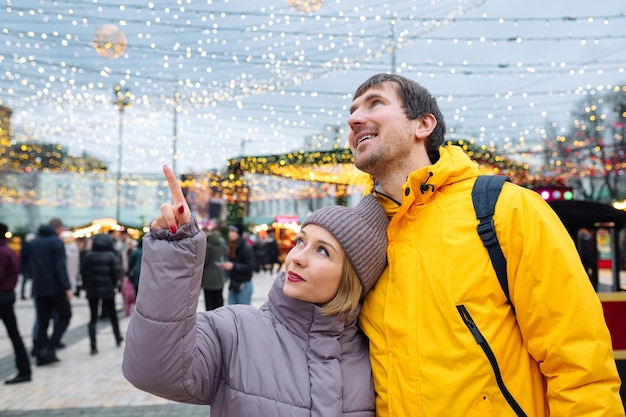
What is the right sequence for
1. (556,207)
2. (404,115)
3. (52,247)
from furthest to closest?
1. (52,247)
2. (556,207)
3. (404,115)

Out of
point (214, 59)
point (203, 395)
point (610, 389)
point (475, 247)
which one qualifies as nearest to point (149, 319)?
point (203, 395)

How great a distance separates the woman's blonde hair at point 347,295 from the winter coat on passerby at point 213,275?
5981 millimetres

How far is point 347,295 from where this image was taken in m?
1.68

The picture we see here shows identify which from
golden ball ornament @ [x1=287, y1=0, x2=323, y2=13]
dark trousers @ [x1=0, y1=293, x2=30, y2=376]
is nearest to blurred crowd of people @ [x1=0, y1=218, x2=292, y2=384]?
dark trousers @ [x1=0, y1=293, x2=30, y2=376]

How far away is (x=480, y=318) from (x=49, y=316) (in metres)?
6.88

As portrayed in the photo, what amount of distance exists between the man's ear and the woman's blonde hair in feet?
1.85

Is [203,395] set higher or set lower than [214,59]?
lower

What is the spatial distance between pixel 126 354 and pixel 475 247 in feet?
3.65

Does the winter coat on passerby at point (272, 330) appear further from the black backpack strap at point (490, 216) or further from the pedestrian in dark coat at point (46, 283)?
the pedestrian in dark coat at point (46, 283)

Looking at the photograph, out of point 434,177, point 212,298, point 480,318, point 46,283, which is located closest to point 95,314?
point 46,283

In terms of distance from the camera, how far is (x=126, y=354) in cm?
145

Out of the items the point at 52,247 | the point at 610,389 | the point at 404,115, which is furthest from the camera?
the point at 52,247

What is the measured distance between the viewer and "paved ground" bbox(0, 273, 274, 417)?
4.81m

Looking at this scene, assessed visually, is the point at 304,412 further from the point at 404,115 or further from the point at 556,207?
the point at 556,207
